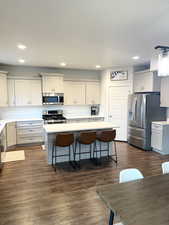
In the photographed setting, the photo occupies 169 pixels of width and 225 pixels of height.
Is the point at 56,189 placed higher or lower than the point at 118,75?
lower

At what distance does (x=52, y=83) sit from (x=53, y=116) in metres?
1.21

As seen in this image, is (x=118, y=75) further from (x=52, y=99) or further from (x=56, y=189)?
(x=56, y=189)

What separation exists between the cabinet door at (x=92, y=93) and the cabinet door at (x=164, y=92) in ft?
8.17

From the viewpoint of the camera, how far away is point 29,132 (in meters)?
5.48

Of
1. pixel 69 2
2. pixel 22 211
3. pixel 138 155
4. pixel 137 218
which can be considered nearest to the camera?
pixel 137 218

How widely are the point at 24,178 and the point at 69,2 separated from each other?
10.3 ft

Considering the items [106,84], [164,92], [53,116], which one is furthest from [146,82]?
[53,116]

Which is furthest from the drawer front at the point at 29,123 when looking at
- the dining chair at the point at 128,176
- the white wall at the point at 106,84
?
the dining chair at the point at 128,176

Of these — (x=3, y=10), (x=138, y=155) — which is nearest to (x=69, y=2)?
(x=3, y=10)

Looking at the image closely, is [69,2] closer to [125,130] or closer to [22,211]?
[22,211]

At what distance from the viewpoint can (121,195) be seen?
1.42 meters

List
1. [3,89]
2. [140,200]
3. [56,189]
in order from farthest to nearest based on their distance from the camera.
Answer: [3,89] → [56,189] → [140,200]

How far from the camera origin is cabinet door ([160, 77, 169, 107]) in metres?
4.64

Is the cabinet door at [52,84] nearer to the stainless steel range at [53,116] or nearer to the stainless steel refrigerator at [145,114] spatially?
the stainless steel range at [53,116]
